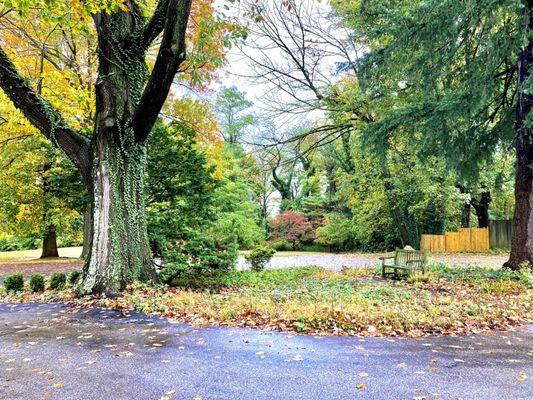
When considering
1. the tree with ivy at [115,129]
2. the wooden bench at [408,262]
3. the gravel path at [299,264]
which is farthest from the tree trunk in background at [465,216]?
the tree with ivy at [115,129]

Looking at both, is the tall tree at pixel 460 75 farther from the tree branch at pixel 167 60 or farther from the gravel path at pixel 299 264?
the tree branch at pixel 167 60

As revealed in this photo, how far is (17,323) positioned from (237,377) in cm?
414

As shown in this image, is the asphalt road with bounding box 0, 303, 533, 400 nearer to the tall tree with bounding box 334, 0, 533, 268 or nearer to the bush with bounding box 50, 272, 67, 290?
the bush with bounding box 50, 272, 67, 290

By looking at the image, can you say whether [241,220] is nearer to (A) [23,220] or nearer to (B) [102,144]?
(A) [23,220]

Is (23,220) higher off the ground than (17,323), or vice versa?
(23,220)

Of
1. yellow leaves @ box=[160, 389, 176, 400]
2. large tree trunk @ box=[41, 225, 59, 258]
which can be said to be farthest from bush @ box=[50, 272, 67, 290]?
large tree trunk @ box=[41, 225, 59, 258]

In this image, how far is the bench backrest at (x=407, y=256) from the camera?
10016 millimetres

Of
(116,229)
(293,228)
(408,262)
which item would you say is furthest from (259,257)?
(293,228)

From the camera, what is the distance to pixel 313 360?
388cm

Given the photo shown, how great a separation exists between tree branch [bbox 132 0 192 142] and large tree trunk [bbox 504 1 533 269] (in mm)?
7905

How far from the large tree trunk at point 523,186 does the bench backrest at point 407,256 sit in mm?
2070

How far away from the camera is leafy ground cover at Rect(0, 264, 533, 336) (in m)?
5.07

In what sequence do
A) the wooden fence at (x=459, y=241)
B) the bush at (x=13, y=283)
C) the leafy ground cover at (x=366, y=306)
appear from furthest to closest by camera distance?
the wooden fence at (x=459, y=241) → the bush at (x=13, y=283) → the leafy ground cover at (x=366, y=306)

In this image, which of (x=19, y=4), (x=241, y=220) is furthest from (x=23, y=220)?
(x=19, y=4)
